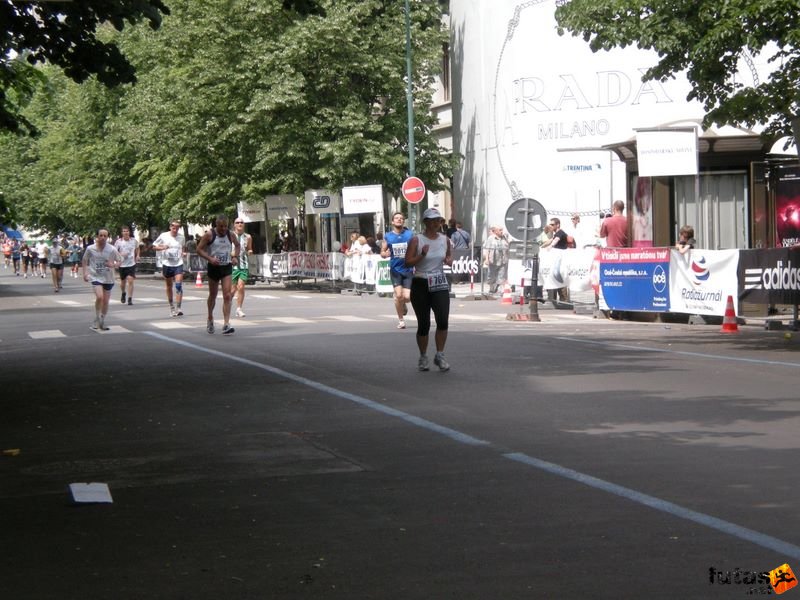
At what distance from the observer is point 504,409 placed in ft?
39.6

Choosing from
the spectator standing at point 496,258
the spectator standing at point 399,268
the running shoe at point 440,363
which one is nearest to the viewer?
the running shoe at point 440,363

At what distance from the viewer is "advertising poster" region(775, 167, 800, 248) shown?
24.3m

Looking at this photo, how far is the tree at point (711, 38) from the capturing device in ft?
57.1

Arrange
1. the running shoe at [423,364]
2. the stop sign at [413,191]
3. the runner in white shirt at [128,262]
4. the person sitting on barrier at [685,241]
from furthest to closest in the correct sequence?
1. the stop sign at [413,191]
2. the runner in white shirt at [128,262]
3. the person sitting on barrier at [685,241]
4. the running shoe at [423,364]

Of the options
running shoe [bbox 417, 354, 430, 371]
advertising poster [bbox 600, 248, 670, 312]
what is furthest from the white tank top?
advertising poster [bbox 600, 248, 670, 312]

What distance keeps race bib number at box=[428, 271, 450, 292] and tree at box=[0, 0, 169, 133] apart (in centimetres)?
402

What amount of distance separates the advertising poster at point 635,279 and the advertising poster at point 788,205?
79.3 inches

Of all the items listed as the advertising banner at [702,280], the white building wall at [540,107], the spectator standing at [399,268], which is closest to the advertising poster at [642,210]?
the white building wall at [540,107]

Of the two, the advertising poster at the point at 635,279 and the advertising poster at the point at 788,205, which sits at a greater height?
the advertising poster at the point at 788,205

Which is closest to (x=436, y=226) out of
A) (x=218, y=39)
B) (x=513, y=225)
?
(x=513, y=225)

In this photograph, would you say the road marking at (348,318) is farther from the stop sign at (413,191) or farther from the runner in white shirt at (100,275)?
the stop sign at (413,191)

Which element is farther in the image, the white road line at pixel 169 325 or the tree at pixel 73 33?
the white road line at pixel 169 325

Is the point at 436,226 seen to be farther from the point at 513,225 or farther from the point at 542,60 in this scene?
the point at 542,60

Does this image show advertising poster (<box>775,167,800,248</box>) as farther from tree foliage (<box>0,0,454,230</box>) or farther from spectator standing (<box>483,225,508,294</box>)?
tree foliage (<box>0,0,454,230</box>)
